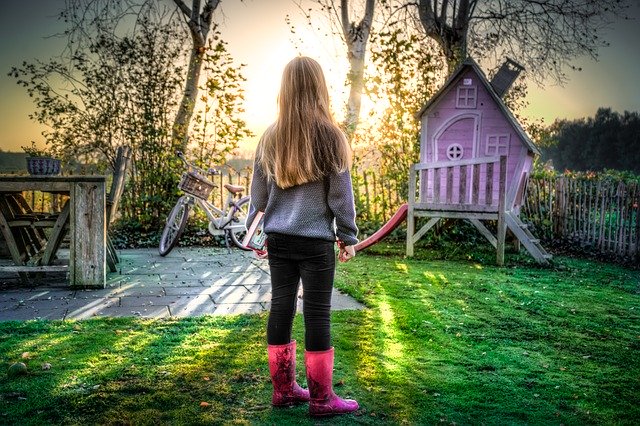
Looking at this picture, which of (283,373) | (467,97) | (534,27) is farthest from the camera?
A: (534,27)

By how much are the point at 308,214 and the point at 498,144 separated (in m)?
7.05

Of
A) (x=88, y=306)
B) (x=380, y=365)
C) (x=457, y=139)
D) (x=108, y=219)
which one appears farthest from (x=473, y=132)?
(x=88, y=306)

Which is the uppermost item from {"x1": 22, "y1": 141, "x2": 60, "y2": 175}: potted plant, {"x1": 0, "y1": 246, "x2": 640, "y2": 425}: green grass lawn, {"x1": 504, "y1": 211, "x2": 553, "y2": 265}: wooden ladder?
{"x1": 22, "y1": 141, "x2": 60, "y2": 175}: potted plant

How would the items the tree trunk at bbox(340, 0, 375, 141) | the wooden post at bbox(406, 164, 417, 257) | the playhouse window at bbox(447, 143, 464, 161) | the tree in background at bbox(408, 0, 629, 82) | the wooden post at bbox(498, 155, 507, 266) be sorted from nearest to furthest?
the wooden post at bbox(498, 155, 507, 266) → the wooden post at bbox(406, 164, 417, 257) → the playhouse window at bbox(447, 143, 464, 161) → the tree in background at bbox(408, 0, 629, 82) → the tree trunk at bbox(340, 0, 375, 141)

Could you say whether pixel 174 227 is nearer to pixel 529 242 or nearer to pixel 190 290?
pixel 190 290

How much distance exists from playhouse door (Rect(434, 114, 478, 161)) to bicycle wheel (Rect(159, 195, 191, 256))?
4.23 meters

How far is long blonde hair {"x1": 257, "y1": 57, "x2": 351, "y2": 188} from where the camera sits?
279cm

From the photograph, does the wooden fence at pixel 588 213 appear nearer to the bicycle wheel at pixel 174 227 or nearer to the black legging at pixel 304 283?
the bicycle wheel at pixel 174 227

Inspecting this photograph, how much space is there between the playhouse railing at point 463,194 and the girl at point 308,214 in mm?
5520

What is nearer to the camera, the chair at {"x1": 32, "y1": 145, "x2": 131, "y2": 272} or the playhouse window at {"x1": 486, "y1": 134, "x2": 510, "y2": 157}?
the chair at {"x1": 32, "y1": 145, "x2": 131, "y2": 272}

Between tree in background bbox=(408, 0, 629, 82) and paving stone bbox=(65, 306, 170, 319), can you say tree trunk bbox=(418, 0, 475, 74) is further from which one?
paving stone bbox=(65, 306, 170, 319)

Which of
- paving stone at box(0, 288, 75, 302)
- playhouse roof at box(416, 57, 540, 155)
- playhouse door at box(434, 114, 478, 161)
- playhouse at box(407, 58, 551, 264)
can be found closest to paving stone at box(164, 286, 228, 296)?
paving stone at box(0, 288, 75, 302)

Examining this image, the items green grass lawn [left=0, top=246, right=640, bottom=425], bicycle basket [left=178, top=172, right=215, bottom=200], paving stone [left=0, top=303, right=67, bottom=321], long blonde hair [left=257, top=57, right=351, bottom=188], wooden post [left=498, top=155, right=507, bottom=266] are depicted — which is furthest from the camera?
bicycle basket [left=178, top=172, right=215, bottom=200]

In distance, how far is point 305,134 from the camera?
2.79 metres
